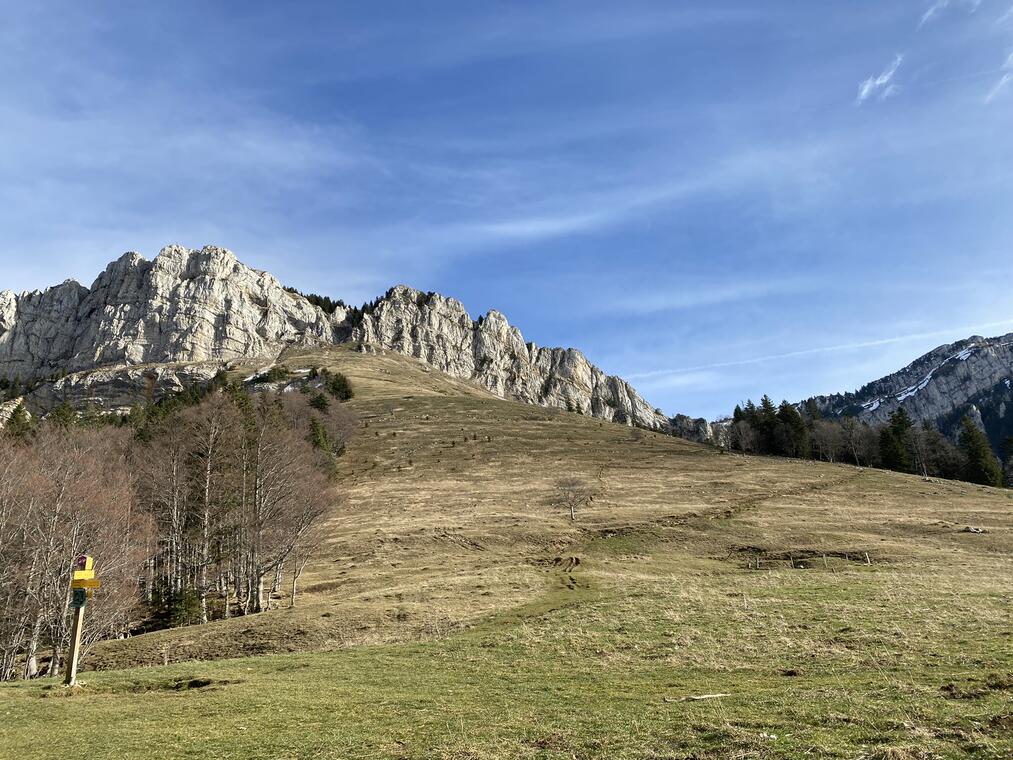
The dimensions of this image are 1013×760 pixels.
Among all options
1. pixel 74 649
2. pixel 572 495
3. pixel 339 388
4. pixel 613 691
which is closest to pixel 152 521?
pixel 74 649

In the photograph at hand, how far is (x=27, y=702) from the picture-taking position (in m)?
19.3

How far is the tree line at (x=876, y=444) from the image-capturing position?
11269cm

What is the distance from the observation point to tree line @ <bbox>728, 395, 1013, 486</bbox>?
11269 cm

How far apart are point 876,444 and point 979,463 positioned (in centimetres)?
2011

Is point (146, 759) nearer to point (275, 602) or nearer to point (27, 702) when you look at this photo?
point (27, 702)

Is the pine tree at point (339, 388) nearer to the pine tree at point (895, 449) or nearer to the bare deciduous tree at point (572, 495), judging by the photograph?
the bare deciduous tree at point (572, 495)

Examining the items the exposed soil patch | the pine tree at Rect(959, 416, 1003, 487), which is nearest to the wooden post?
the exposed soil patch

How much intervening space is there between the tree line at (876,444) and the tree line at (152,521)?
10776 cm

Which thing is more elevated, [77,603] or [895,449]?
[895,449]

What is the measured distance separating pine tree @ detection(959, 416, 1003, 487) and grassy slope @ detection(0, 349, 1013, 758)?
123ft

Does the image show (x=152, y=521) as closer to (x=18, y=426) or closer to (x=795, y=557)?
(x=18, y=426)

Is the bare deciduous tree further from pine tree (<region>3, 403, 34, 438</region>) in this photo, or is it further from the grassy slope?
pine tree (<region>3, 403, 34, 438</region>)

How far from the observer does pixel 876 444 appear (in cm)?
12838

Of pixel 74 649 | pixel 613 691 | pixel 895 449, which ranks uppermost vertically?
pixel 895 449
